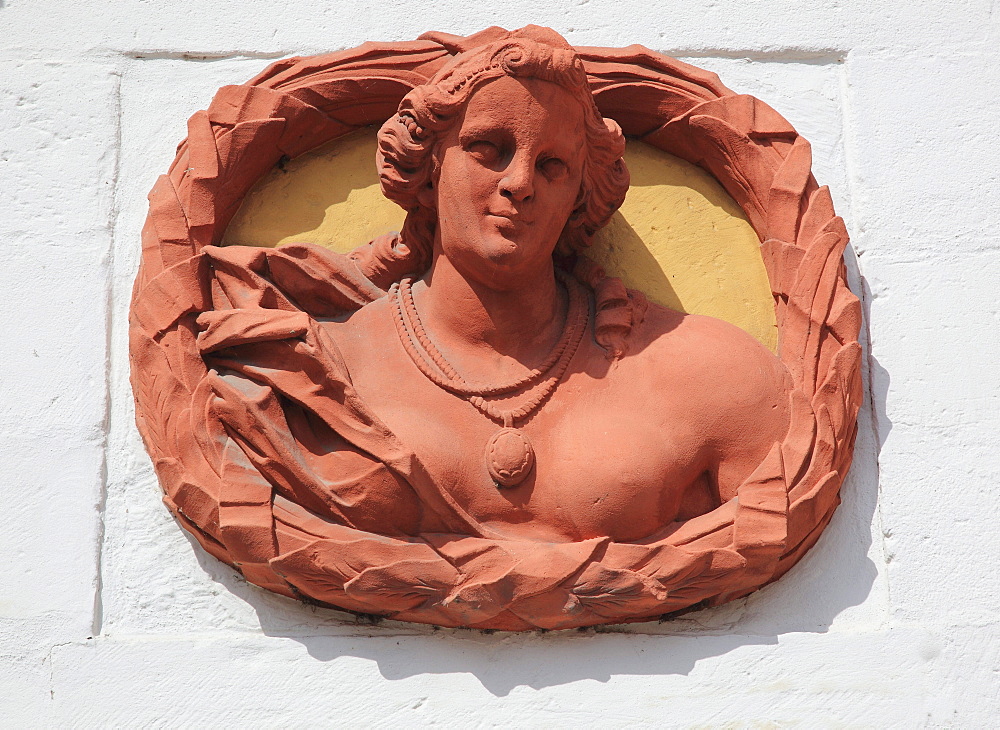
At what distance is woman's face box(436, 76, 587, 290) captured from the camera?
412cm

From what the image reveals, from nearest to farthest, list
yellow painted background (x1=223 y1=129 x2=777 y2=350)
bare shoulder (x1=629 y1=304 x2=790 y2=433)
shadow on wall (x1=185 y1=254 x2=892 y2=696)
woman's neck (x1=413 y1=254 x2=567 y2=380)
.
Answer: shadow on wall (x1=185 y1=254 x2=892 y2=696) → bare shoulder (x1=629 y1=304 x2=790 y2=433) → woman's neck (x1=413 y1=254 x2=567 y2=380) → yellow painted background (x1=223 y1=129 x2=777 y2=350)

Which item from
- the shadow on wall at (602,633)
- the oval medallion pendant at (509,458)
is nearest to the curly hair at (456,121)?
the oval medallion pendant at (509,458)

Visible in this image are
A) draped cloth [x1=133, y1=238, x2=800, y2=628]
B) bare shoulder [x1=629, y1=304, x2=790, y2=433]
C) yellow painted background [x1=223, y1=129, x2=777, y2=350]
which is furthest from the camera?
yellow painted background [x1=223, y1=129, x2=777, y2=350]

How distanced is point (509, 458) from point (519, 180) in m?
0.76

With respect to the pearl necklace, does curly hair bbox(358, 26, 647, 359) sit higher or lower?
higher

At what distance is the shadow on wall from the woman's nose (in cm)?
120

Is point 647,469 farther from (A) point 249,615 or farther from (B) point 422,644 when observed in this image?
(A) point 249,615

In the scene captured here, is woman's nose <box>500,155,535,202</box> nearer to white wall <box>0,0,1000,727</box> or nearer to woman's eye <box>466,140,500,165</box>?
woman's eye <box>466,140,500,165</box>

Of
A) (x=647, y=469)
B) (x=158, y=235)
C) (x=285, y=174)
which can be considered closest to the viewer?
(x=647, y=469)

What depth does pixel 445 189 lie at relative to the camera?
423 centimetres

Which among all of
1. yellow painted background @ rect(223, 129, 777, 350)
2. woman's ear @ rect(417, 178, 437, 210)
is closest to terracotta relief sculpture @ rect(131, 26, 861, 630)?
woman's ear @ rect(417, 178, 437, 210)

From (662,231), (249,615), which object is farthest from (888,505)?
(249,615)

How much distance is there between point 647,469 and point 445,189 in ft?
3.16

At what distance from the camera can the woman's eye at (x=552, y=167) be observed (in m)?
4.21
